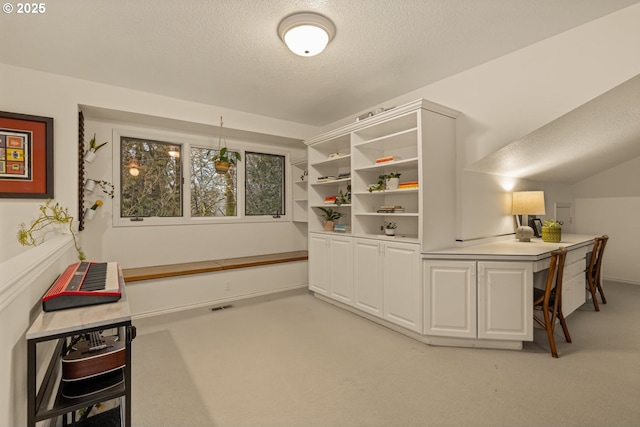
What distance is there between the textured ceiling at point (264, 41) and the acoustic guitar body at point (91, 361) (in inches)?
82.3

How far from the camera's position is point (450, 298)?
2.72 meters

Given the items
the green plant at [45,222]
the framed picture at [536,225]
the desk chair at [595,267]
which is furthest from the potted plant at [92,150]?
the desk chair at [595,267]

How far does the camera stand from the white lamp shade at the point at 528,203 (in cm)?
361

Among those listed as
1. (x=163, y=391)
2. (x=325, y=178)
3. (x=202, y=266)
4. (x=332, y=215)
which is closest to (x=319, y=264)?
(x=332, y=215)

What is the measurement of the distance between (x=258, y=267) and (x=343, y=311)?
133 centimetres

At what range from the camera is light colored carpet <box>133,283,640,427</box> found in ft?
5.92

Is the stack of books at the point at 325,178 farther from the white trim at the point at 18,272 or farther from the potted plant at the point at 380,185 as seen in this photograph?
the white trim at the point at 18,272

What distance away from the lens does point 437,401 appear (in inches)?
76.1

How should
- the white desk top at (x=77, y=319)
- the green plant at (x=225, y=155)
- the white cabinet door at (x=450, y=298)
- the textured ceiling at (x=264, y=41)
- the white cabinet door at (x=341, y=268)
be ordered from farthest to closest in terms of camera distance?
the green plant at (x=225, y=155) → the white cabinet door at (x=341, y=268) → the white cabinet door at (x=450, y=298) → the textured ceiling at (x=264, y=41) → the white desk top at (x=77, y=319)

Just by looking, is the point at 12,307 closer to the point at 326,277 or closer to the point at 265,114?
the point at 326,277

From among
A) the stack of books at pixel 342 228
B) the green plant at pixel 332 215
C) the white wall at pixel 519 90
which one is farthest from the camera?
the green plant at pixel 332 215

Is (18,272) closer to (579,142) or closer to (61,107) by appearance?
(61,107)

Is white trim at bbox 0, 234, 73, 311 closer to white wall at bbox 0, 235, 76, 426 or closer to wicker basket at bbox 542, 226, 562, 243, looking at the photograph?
white wall at bbox 0, 235, 76, 426

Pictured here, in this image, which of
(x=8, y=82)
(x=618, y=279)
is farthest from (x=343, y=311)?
(x=618, y=279)
